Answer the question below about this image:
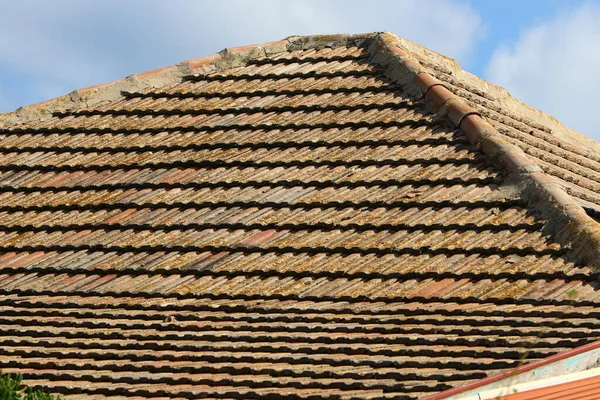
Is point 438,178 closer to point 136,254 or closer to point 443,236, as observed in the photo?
point 443,236

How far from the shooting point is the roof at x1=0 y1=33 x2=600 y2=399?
6664 millimetres

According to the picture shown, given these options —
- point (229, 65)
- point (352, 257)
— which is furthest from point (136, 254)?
point (229, 65)

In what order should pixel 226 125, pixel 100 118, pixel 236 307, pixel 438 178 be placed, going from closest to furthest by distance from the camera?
1. pixel 236 307
2. pixel 438 178
3. pixel 226 125
4. pixel 100 118

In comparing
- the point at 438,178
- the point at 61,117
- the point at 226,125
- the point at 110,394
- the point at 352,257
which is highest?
the point at 61,117

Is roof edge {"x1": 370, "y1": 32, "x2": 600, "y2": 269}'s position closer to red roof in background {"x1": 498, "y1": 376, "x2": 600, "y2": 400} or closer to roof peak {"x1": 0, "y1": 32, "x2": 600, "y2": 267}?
roof peak {"x1": 0, "y1": 32, "x2": 600, "y2": 267}

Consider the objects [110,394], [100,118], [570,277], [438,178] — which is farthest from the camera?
[100,118]

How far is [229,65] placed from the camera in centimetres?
1145

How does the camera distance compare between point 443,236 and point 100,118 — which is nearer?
point 443,236

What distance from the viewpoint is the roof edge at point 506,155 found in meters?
7.60

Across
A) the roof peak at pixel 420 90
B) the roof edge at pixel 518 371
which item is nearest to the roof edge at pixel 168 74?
the roof peak at pixel 420 90

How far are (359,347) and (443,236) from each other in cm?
169

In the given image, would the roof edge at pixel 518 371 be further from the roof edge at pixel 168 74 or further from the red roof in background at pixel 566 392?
the roof edge at pixel 168 74

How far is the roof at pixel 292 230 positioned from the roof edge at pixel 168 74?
0.07 feet

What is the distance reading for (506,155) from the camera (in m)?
8.67
